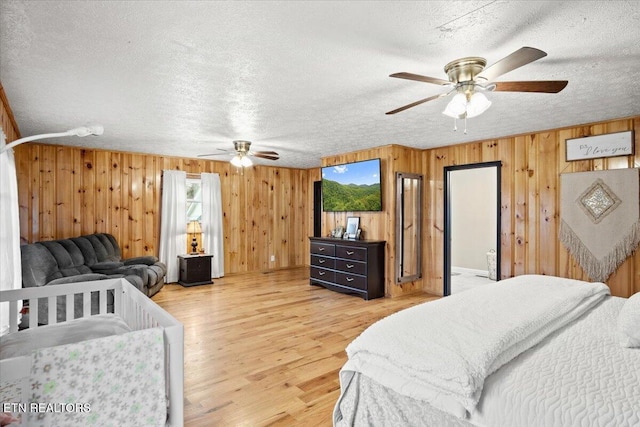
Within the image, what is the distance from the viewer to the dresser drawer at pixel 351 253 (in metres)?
5.02

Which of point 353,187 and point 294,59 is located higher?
point 294,59

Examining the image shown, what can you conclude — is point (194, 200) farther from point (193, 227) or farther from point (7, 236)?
point (7, 236)

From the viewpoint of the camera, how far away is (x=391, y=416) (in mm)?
1508

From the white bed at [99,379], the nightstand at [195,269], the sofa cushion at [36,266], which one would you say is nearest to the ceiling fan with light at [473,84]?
the white bed at [99,379]

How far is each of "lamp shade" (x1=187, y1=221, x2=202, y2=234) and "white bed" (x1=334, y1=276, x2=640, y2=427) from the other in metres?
5.20

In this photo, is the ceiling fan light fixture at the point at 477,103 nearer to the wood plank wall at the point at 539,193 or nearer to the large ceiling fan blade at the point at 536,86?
the large ceiling fan blade at the point at 536,86

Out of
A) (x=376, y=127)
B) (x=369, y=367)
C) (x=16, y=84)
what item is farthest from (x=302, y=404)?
(x=16, y=84)

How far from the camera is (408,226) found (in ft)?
17.4

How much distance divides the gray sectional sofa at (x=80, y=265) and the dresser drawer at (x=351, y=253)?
8.89ft

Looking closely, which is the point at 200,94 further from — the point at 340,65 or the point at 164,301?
the point at 164,301

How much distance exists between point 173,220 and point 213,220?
732 millimetres

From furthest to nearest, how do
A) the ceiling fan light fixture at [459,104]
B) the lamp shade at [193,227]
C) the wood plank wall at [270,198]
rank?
the lamp shade at [193,227], the wood plank wall at [270,198], the ceiling fan light fixture at [459,104]

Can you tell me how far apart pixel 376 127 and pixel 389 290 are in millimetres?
2494

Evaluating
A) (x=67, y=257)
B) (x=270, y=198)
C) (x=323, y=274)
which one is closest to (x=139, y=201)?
(x=67, y=257)
